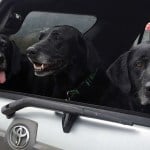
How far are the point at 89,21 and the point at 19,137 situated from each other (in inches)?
59.4

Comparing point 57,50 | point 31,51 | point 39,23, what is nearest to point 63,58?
point 57,50

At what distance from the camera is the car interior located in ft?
12.1

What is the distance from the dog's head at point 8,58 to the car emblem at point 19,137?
0.95 meters

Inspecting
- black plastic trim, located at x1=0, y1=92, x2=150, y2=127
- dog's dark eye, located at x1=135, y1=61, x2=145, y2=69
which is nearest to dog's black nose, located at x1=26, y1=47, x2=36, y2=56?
black plastic trim, located at x1=0, y1=92, x2=150, y2=127

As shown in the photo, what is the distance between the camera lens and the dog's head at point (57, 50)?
11.4 feet

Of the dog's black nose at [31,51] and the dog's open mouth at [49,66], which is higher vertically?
the dog's black nose at [31,51]

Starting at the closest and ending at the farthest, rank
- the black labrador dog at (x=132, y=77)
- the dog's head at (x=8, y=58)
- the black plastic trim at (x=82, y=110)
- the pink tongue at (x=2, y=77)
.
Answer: the black plastic trim at (x=82, y=110)
the black labrador dog at (x=132, y=77)
the pink tongue at (x=2, y=77)
the dog's head at (x=8, y=58)

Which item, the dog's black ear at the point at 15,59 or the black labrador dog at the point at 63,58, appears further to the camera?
the dog's black ear at the point at 15,59

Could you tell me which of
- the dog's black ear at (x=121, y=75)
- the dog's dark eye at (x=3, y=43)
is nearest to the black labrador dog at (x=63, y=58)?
the dog's dark eye at (x=3, y=43)

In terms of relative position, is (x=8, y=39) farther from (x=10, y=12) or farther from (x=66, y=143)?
(x=66, y=143)

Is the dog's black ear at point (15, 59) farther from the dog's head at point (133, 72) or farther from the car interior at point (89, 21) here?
the dog's head at point (133, 72)

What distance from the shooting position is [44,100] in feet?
8.77

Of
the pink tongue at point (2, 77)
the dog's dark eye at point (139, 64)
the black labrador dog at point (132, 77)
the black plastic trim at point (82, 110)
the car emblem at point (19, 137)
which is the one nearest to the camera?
the black plastic trim at point (82, 110)

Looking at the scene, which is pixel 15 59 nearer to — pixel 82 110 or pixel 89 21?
pixel 89 21
